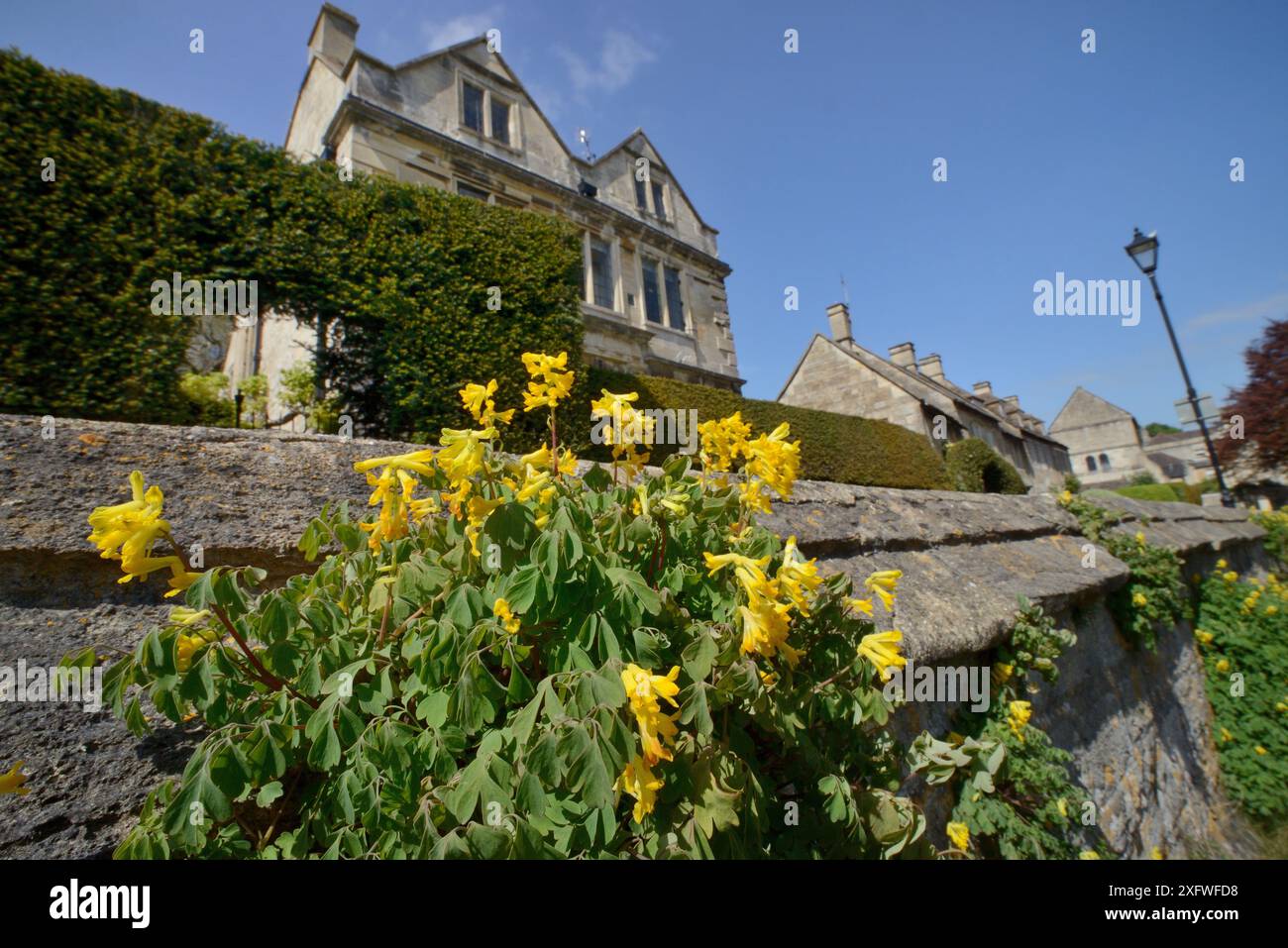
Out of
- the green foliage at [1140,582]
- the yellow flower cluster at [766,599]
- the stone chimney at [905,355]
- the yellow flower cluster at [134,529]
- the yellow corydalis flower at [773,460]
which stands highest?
the stone chimney at [905,355]

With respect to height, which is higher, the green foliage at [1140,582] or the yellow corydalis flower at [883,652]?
the yellow corydalis flower at [883,652]

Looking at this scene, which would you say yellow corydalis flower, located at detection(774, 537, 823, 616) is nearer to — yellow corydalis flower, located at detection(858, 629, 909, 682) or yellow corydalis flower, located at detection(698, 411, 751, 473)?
yellow corydalis flower, located at detection(858, 629, 909, 682)

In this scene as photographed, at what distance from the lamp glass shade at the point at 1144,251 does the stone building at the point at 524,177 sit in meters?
11.4

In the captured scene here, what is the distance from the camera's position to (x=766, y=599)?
1.13 m

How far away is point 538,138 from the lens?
54.5 feet

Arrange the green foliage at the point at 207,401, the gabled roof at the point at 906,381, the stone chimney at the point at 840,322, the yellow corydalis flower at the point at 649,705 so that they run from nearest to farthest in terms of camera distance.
Result: the yellow corydalis flower at the point at 649,705, the green foliage at the point at 207,401, the gabled roof at the point at 906,381, the stone chimney at the point at 840,322

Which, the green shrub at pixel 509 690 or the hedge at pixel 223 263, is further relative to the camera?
the hedge at pixel 223 263

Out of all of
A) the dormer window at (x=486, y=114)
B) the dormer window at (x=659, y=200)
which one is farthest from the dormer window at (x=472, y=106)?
the dormer window at (x=659, y=200)

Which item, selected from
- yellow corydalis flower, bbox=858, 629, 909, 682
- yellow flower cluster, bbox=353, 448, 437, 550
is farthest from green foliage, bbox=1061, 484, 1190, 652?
yellow flower cluster, bbox=353, 448, 437, 550

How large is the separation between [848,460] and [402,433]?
10.8 m

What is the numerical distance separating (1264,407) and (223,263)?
33.0 meters

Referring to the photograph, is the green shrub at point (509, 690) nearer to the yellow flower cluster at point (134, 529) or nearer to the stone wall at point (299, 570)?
the yellow flower cluster at point (134, 529)

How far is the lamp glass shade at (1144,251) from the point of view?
438 inches

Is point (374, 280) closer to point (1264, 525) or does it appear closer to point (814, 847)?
point (814, 847)
